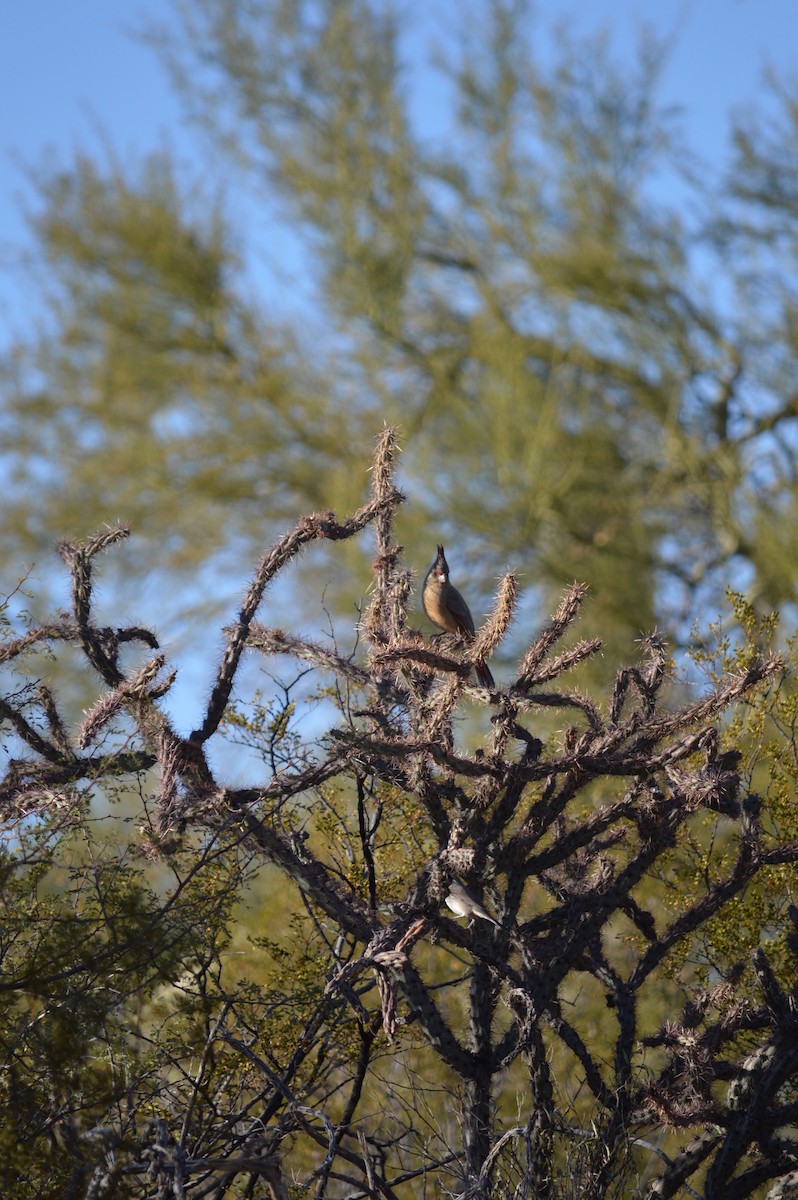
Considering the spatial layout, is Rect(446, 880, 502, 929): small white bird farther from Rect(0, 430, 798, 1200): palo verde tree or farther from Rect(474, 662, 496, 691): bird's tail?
Rect(474, 662, 496, 691): bird's tail

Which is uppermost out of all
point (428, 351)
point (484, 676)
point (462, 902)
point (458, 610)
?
point (428, 351)

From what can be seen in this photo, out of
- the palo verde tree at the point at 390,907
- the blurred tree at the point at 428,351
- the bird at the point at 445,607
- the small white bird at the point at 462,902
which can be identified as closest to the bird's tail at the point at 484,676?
the palo verde tree at the point at 390,907

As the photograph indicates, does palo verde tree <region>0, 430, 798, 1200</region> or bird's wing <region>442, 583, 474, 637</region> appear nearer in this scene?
palo verde tree <region>0, 430, 798, 1200</region>

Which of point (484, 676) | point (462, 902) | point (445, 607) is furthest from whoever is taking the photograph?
point (445, 607)

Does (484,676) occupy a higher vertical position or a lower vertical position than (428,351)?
lower

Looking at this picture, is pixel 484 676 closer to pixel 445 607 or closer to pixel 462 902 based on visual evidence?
pixel 445 607

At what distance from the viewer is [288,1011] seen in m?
5.55

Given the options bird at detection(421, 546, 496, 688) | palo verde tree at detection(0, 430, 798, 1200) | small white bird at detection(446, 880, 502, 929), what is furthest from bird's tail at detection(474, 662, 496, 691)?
small white bird at detection(446, 880, 502, 929)

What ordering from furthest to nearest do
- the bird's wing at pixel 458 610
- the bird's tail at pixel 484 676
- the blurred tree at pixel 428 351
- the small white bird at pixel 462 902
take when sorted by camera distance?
the blurred tree at pixel 428 351
the bird's wing at pixel 458 610
the bird's tail at pixel 484 676
the small white bird at pixel 462 902

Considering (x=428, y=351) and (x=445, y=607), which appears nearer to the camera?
(x=445, y=607)

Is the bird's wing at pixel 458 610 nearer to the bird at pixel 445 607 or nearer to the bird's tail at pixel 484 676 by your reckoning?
the bird at pixel 445 607

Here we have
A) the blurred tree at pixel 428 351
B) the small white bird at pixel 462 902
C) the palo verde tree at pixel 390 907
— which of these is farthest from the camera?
the blurred tree at pixel 428 351

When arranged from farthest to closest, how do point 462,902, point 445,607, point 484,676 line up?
1. point 445,607
2. point 484,676
3. point 462,902

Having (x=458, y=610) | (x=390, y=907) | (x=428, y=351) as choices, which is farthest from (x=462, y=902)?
(x=428, y=351)
